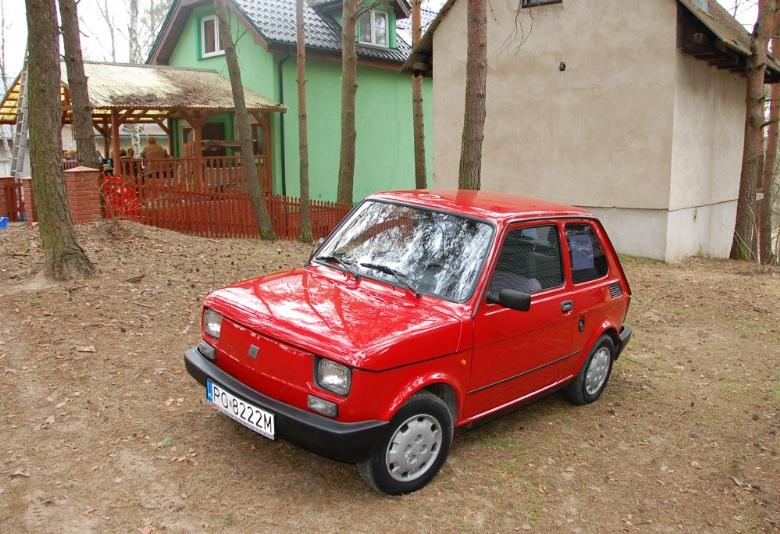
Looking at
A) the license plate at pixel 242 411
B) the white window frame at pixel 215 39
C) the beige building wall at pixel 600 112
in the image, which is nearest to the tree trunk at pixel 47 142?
the license plate at pixel 242 411

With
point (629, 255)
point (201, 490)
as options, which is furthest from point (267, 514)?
point (629, 255)

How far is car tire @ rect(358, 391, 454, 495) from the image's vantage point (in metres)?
3.77

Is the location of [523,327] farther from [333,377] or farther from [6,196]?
[6,196]

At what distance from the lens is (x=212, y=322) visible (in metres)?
4.37

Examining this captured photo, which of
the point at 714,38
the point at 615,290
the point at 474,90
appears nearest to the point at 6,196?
the point at 474,90

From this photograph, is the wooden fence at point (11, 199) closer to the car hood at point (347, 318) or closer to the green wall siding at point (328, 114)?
the green wall siding at point (328, 114)

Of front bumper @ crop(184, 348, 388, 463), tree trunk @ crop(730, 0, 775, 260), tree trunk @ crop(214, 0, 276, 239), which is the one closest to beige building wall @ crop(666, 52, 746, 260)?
tree trunk @ crop(730, 0, 775, 260)

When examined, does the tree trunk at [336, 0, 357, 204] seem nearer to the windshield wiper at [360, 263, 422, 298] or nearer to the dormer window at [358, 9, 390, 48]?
the dormer window at [358, 9, 390, 48]

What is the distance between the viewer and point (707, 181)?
15438mm

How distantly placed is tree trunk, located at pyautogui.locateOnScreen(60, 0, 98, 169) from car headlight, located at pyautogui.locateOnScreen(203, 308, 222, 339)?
881 cm

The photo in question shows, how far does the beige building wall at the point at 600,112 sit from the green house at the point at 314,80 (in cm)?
468

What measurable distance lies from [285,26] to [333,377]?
18883 mm

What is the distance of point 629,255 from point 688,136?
110 inches

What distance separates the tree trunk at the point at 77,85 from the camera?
1188cm
